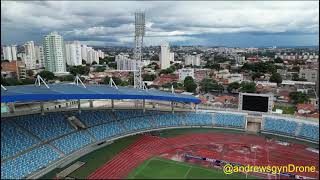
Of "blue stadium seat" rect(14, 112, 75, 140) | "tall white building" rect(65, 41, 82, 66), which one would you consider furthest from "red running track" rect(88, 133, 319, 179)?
"tall white building" rect(65, 41, 82, 66)

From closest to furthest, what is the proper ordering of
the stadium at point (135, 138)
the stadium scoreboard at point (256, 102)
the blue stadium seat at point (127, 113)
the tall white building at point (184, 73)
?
the stadium at point (135, 138)
the blue stadium seat at point (127, 113)
the stadium scoreboard at point (256, 102)
the tall white building at point (184, 73)

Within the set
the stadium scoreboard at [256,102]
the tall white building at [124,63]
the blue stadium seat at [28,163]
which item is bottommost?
the blue stadium seat at [28,163]

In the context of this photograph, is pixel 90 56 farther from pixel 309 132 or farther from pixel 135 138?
pixel 309 132

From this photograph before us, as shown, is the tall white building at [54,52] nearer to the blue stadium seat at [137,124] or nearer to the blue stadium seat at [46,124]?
the blue stadium seat at [137,124]

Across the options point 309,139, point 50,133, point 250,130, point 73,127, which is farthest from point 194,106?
point 50,133

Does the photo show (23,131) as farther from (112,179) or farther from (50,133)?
(112,179)

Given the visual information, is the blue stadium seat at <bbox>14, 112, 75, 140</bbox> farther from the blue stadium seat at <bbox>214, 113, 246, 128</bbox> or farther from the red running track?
the blue stadium seat at <bbox>214, 113, 246, 128</bbox>

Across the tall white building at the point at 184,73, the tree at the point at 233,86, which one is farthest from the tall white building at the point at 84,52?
the tree at the point at 233,86
